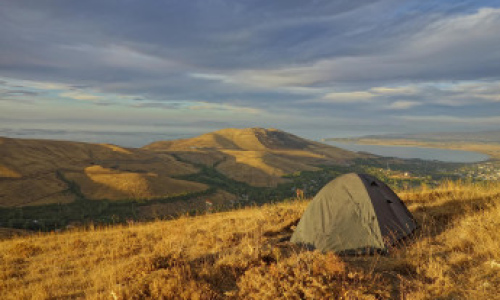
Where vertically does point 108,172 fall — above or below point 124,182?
above

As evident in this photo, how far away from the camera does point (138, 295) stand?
562 centimetres

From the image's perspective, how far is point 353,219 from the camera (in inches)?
359

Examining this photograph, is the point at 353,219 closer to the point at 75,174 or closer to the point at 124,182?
the point at 124,182

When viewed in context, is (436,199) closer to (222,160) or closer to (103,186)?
(103,186)

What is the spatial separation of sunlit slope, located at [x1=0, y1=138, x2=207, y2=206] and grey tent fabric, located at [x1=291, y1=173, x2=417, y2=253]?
76663 mm

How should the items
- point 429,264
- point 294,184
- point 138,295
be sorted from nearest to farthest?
point 138,295, point 429,264, point 294,184

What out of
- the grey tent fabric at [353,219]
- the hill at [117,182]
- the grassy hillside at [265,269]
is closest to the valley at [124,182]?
the hill at [117,182]

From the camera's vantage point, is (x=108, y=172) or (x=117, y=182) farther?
(x=108, y=172)

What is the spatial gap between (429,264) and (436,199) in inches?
338

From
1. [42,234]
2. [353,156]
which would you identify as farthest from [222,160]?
[42,234]

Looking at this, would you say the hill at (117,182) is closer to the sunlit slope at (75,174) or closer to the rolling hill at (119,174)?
the sunlit slope at (75,174)

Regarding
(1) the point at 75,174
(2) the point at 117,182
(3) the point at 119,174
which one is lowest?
(2) the point at 117,182

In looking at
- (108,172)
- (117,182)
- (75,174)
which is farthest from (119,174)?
(75,174)

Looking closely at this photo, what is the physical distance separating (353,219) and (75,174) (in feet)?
332
